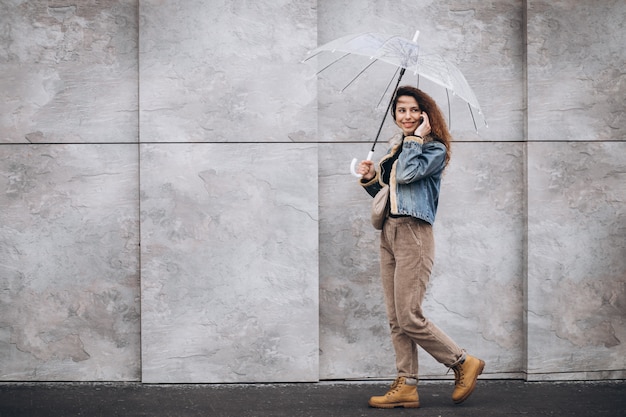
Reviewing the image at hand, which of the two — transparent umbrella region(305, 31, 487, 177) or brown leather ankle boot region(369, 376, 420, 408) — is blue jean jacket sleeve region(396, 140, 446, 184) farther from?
brown leather ankle boot region(369, 376, 420, 408)

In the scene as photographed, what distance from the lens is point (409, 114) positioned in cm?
512

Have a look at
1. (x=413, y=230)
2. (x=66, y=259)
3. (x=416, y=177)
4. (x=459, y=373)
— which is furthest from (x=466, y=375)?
(x=66, y=259)

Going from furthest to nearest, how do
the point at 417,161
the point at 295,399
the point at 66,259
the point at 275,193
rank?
the point at 66,259 → the point at 275,193 → the point at 295,399 → the point at 417,161

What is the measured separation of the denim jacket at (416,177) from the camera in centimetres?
498

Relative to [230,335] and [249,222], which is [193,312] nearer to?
[230,335]

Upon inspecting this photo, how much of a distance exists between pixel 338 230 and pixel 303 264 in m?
0.39

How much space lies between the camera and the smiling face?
5.13m

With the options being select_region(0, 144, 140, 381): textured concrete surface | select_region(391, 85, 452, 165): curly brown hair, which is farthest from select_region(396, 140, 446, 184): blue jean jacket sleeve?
select_region(0, 144, 140, 381): textured concrete surface

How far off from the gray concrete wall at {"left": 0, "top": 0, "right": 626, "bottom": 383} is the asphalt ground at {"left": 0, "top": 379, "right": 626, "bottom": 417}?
0.14 meters

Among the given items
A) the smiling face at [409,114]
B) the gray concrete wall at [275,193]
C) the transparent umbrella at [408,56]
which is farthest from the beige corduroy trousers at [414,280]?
the gray concrete wall at [275,193]

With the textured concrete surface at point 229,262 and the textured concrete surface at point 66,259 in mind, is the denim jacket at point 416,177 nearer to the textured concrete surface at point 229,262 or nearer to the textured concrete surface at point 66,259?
the textured concrete surface at point 229,262

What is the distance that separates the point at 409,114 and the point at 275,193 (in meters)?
1.33

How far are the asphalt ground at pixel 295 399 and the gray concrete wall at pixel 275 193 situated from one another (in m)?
0.14

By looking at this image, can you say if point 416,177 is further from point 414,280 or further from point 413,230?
point 414,280
